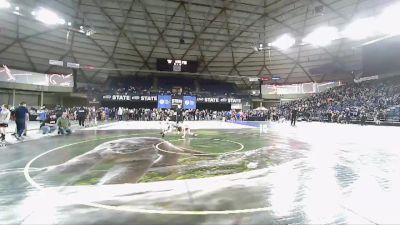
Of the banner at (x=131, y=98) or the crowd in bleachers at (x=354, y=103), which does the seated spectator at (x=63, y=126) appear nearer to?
the banner at (x=131, y=98)

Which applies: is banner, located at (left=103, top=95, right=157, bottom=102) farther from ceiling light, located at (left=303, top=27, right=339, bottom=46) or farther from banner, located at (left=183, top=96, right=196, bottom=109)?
ceiling light, located at (left=303, top=27, right=339, bottom=46)

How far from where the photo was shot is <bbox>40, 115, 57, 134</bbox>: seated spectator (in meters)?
16.6

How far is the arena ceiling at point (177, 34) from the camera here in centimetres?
3206

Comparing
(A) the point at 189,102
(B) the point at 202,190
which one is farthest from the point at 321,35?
(B) the point at 202,190

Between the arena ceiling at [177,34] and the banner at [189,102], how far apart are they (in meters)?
6.87

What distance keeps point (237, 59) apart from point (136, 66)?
17499 mm

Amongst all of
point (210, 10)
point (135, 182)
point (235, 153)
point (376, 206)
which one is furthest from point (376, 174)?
point (210, 10)

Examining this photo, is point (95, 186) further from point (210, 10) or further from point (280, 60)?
point (280, 60)

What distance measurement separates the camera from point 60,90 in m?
41.8

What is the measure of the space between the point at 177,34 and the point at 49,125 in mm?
25597

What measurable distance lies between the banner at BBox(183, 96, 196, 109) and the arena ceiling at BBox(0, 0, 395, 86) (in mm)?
6867

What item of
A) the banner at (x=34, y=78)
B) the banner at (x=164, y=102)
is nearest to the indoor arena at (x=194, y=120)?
the banner at (x=34, y=78)

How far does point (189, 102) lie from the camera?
46.5m

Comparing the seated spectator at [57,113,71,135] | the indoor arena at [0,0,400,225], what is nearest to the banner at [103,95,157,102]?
the indoor arena at [0,0,400,225]
